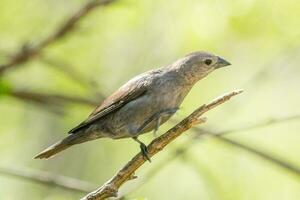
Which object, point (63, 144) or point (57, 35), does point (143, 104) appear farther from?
point (57, 35)

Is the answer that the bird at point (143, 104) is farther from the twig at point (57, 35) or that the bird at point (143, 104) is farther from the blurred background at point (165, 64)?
the blurred background at point (165, 64)

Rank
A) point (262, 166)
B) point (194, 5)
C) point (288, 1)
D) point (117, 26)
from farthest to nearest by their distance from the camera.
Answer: point (262, 166) < point (117, 26) < point (194, 5) < point (288, 1)

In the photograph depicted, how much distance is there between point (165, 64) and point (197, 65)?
386 centimetres

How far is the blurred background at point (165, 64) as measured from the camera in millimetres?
9328

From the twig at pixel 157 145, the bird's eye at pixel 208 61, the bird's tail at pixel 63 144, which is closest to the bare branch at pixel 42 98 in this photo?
the bird's tail at pixel 63 144

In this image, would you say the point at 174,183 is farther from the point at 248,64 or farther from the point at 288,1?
the point at 288,1

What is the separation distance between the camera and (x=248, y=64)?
12.1m

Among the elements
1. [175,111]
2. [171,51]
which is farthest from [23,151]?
[175,111]

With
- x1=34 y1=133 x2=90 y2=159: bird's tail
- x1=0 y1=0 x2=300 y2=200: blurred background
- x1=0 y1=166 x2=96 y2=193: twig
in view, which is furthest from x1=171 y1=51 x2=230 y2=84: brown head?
x1=0 y1=0 x2=300 y2=200: blurred background

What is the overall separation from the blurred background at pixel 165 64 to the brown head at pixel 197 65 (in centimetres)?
139

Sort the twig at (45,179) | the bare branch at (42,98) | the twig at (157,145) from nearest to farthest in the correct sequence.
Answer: the twig at (157,145), the twig at (45,179), the bare branch at (42,98)

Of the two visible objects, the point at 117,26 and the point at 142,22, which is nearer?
the point at 142,22

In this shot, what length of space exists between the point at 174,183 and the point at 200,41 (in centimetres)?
288

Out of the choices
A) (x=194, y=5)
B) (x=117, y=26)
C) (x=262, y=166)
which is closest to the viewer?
(x=194, y=5)
